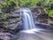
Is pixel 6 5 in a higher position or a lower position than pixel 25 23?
higher

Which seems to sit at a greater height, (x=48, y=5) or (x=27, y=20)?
(x=48, y=5)

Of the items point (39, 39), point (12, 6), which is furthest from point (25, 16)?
point (39, 39)

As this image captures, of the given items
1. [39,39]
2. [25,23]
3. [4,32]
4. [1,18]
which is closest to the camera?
[39,39]

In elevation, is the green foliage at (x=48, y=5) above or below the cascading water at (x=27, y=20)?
above

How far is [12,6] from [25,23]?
2.17m

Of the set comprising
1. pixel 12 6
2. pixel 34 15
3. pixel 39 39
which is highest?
pixel 12 6

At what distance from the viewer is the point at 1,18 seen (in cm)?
1393

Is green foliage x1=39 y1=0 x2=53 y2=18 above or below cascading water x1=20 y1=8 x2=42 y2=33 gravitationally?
above

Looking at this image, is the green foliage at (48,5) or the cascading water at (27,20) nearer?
the cascading water at (27,20)

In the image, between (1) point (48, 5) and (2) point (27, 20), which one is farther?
(1) point (48, 5)

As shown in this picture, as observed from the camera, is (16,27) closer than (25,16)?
Yes

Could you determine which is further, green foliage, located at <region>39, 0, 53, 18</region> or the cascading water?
green foliage, located at <region>39, 0, 53, 18</region>

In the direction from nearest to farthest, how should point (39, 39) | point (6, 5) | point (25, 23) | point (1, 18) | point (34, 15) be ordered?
point (39, 39)
point (1, 18)
point (6, 5)
point (25, 23)
point (34, 15)

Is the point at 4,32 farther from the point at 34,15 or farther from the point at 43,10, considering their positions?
the point at 43,10
